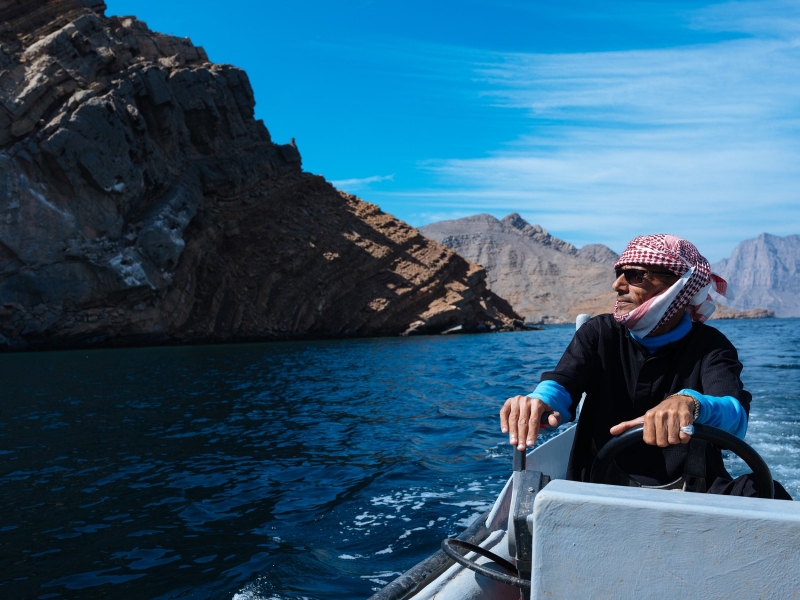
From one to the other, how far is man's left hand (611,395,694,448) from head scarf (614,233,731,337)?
0.63m

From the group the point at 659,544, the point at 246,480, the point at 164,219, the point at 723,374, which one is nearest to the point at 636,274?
the point at 723,374

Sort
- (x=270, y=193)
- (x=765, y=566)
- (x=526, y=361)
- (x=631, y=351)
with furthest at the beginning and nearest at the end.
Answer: (x=270, y=193)
(x=526, y=361)
(x=631, y=351)
(x=765, y=566)

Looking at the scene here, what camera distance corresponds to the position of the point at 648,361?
2.86 m

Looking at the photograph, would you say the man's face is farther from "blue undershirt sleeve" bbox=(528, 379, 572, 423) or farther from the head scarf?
"blue undershirt sleeve" bbox=(528, 379, 572, 423)

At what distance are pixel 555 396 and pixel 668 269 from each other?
76 centimetres

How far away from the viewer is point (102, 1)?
4281 cm

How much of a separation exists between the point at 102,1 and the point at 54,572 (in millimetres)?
46869

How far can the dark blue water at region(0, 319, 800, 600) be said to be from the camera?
5.27 m

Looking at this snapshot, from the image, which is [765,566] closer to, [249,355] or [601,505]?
[601,505]

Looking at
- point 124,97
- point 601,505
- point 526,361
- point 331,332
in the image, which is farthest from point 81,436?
A: point 331,332

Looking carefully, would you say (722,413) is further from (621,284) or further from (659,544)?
(659,544)

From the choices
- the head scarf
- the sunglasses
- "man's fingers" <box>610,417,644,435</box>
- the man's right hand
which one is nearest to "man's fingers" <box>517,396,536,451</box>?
the man's right hand

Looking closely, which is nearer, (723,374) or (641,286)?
(723,374)

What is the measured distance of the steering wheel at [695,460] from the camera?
7.47 feet
